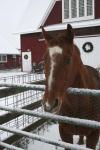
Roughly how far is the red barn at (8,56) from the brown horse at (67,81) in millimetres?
40937

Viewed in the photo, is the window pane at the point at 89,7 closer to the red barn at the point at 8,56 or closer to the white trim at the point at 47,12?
the white trim at the point at 47,12

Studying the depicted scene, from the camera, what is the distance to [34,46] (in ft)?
94.8

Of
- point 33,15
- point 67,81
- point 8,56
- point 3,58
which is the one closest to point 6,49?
point 8,56

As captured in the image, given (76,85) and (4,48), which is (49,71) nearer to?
(76,85)

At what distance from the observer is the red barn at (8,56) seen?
45688 mm

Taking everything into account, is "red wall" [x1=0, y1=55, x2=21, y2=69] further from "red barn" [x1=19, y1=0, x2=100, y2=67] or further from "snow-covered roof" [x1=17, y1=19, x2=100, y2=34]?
"snow-covered roof" [x1=17, y1=19, x2=100, y2=34]

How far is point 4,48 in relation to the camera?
154ft

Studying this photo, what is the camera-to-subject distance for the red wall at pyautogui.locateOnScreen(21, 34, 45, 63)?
94.0ft

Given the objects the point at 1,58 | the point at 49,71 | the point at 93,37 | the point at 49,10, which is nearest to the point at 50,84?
the point at 49,71

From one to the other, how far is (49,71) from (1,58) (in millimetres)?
42842

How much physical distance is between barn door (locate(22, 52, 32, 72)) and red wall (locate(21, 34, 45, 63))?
0.37 meters

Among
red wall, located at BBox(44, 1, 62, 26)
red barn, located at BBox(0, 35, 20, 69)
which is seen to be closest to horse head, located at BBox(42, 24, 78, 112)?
red wall, located at BBox(44, 1, 62, 26)

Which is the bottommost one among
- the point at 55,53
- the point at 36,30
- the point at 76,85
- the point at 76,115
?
the point at 76,115

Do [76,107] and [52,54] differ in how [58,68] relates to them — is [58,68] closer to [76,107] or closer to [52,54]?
[52,54]
